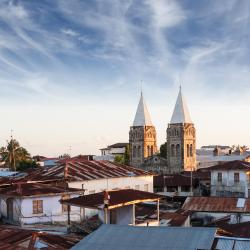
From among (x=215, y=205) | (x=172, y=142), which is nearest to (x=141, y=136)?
(x=172, y=142)

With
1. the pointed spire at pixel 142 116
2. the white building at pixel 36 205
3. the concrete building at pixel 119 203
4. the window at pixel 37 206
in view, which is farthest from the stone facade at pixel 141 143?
the concrete building at pixel 119 203

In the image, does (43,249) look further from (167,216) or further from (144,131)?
(144,131)

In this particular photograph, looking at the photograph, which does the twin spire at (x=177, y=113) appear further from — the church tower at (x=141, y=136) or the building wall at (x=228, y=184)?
the building wall at (x=228, y=184)

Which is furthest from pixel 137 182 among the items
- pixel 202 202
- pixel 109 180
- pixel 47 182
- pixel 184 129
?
pixel 184 129

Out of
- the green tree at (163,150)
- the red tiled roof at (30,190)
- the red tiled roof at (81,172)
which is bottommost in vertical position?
the red tiled roof at (30,190)

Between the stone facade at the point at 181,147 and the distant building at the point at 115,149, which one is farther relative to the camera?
the distant building at the point at 115,149

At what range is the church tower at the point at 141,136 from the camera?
323 feet

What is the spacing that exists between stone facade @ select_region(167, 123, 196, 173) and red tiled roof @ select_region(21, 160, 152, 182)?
46.9 meters

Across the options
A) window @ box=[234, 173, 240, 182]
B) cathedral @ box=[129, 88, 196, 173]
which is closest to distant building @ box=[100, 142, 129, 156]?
cathedral @ box=[129, 88, 196, 173]

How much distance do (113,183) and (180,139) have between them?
54339 mm

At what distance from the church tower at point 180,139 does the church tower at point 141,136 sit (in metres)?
5.51

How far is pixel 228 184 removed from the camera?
47.8m

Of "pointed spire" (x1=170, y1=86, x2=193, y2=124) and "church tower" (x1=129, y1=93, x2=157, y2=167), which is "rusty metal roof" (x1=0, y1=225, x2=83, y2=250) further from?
"church tower" (x1=129, y1=93, x2=157, y2=167)

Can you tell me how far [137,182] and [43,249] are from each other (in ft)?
89.4
